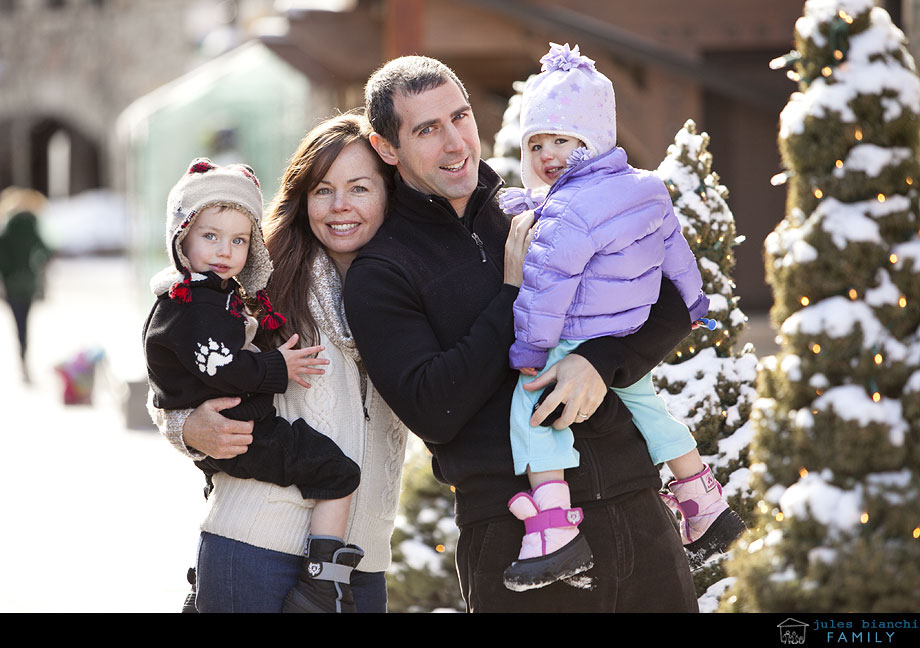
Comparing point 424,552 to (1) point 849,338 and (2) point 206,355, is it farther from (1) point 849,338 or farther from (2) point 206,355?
(1) point 849,338

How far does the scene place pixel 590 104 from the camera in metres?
2.81

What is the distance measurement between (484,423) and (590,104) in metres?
0.78

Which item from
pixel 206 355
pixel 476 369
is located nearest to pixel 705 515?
pixel 476 369

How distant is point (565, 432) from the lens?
263 centimetres

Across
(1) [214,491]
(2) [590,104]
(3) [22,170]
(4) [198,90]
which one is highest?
(3) [22,170]

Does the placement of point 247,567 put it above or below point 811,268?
below

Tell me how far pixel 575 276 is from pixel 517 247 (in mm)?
149

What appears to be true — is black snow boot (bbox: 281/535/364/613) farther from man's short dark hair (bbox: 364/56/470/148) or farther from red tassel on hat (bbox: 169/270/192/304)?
man's short dark hair (bbox: 364/56/470/148)

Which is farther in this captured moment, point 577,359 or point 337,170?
point 337,170
